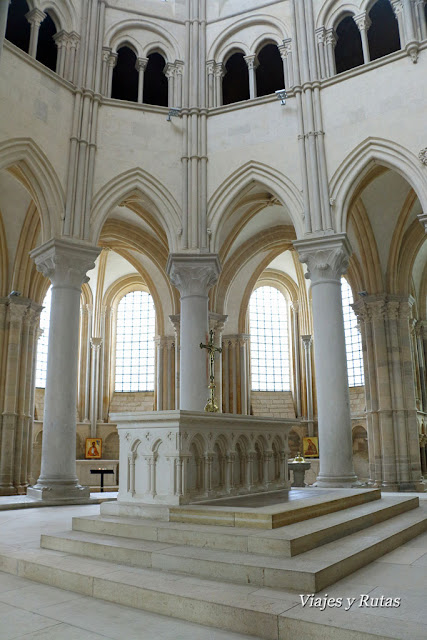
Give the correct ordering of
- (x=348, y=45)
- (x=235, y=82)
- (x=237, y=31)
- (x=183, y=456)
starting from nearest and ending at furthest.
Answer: (x=183, y=456)
(x=237, y=31)
(x=348, y=45)
(x=235, y=82)

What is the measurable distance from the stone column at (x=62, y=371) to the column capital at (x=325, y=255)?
4.88 metres

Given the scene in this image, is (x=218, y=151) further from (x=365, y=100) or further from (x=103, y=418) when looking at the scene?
(x=103, y=418)

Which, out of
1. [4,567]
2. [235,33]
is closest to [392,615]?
[4,567]

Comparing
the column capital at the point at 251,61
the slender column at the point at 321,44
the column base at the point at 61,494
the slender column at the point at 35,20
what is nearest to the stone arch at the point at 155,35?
the column capital at the point at 251,61

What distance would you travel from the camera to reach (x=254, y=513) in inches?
222

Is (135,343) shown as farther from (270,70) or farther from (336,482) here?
(336,482)

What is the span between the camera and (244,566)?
456 centimetres

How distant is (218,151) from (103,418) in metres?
14.5

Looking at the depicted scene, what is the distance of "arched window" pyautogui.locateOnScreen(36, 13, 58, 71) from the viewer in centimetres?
1451

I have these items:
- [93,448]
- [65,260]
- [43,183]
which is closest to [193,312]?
[65,260]

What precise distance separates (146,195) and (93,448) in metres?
13.5

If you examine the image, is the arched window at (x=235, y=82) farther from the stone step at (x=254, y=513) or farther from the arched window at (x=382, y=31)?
the stone step at (x=254, y=513)

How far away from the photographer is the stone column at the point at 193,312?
1271 cm

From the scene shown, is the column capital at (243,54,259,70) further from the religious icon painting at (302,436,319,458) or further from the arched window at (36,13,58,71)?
the religious icon painting at (302,436,319,458)
